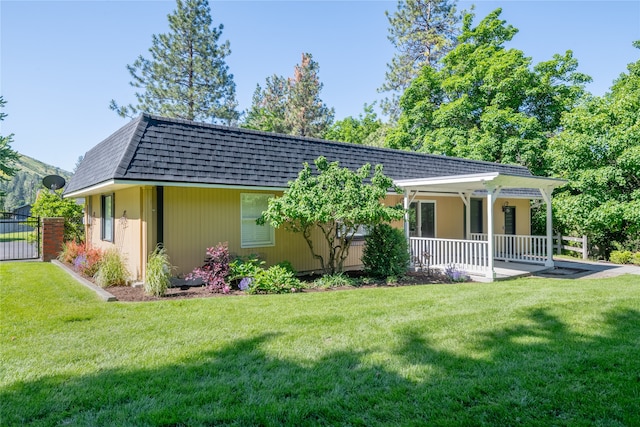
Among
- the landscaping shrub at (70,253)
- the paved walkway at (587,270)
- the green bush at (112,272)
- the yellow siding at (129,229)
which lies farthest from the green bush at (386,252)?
the landscaping shrub at (70,253)

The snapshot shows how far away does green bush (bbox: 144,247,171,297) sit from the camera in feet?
24.7

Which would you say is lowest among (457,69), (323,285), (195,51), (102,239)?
(323,285)

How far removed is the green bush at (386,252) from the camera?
9805 mm

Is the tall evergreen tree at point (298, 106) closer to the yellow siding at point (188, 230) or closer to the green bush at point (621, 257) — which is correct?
the yellow siding at point (188, 230)

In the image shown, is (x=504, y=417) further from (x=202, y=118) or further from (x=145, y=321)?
(x=202, y=118)

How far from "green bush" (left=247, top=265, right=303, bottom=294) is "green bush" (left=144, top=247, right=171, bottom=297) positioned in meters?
1.67

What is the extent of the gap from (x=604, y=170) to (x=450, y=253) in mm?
7579

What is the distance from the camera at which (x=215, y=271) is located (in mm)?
8367

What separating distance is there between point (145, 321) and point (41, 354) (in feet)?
4.79

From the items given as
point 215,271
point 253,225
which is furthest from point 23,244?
point 215,271

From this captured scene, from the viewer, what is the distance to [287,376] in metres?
3.67

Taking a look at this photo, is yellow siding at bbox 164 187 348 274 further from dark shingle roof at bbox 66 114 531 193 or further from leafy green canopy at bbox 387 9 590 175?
leafy green canopy at bbox 387 9 590 175

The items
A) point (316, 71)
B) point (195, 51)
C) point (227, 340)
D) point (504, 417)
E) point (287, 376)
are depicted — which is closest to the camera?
point (504, 417)

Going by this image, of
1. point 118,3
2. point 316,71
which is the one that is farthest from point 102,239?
point 316,71
